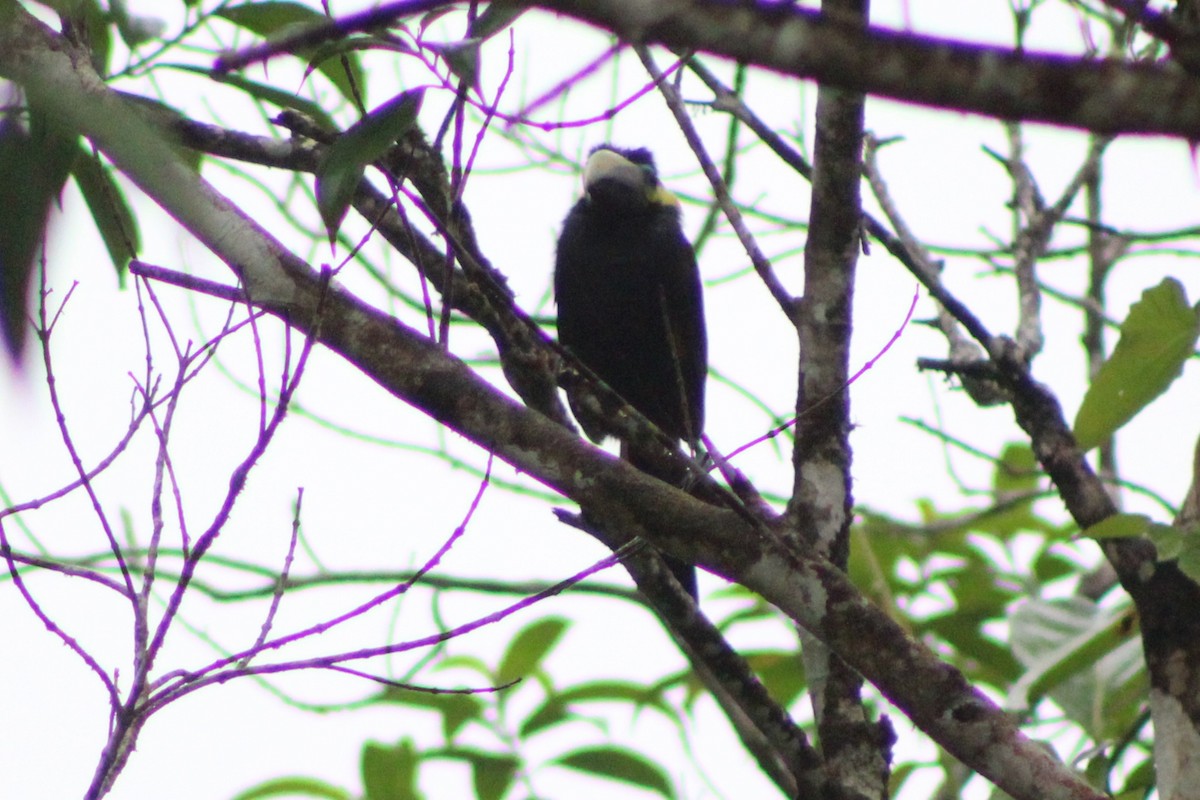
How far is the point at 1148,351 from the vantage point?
1.84m

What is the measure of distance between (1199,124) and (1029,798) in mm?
1041

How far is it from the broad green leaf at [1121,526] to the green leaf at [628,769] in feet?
4.68

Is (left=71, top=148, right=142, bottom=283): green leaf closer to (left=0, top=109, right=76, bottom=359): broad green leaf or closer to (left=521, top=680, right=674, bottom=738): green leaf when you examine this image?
(left=0, top=109, right=76, bottom=359): broad green leaf

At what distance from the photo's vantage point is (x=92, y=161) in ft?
5.85

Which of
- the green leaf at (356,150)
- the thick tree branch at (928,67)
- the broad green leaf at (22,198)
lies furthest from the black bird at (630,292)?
the thick tree branch at (928,67)

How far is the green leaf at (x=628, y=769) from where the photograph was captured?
2920mm

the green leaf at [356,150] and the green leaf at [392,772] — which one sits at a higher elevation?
the green leaf at [392,772]

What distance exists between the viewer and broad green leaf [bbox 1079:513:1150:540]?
5.56ft

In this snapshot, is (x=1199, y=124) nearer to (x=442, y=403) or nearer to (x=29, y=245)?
(x=29, y=245)

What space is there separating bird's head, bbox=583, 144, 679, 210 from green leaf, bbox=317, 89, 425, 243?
2.22 m

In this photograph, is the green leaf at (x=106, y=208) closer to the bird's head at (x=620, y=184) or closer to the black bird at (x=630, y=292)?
the black bird at (x=630, y=292)

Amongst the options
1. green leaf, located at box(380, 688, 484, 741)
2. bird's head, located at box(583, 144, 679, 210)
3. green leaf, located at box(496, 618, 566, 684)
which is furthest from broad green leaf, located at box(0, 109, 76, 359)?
bird's head, located at box(583, 144, 679, 210)

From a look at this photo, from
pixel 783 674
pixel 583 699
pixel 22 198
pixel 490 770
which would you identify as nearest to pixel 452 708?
pixel 490 770

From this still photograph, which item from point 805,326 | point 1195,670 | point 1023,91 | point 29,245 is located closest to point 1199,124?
point 1023,91
